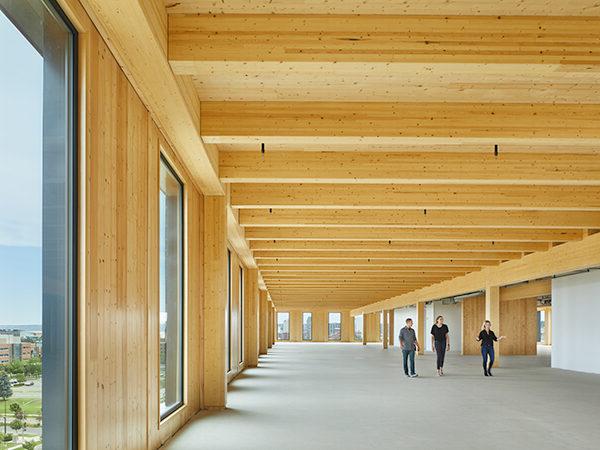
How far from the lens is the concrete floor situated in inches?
306

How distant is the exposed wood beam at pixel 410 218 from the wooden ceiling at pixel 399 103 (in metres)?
0.03

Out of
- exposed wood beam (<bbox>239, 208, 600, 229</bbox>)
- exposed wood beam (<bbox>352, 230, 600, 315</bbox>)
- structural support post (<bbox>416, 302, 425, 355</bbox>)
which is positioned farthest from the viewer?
structural support post (<bbox>416, 302, 425, 355</bbox>)

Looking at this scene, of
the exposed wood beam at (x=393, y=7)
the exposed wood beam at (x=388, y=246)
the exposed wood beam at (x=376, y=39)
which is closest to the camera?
the exposed wood beam at (x=393, y=7)

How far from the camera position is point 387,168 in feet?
33.3

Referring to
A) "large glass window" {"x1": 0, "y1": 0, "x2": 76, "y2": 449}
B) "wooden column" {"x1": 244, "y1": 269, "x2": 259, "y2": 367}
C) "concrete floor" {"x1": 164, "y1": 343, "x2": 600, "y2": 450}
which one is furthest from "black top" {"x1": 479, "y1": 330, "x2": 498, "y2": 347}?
"large glass window" {"x1": 0, "y1": 0, "x2": 76, "y2": 449}

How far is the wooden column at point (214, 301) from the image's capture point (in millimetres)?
10752

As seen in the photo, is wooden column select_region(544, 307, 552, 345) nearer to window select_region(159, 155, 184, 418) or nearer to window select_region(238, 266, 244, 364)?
window select_region(238, 266, 244, 364)

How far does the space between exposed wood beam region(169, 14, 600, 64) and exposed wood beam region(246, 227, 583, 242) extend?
10.00 m

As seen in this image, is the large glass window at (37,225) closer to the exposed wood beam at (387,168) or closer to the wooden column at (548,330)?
the exposed wood beam at (387,168)

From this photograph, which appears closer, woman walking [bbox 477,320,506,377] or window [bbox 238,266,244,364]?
woman walking [bbox 477,320,506,377]

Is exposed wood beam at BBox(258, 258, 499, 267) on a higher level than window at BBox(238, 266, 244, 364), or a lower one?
higher

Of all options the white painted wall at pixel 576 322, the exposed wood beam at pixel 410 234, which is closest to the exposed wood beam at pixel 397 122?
the exposed wood beam at pixel 410 234

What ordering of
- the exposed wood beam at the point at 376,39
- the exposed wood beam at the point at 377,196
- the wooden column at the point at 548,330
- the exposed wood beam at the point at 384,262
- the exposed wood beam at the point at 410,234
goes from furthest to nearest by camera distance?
the wooden column at the point at 548,330 < the exposed wood beam at the point at 384,262 < the exposed wood beam at the point at 410,234 < the exposed wood beam at the point at 377,196 < the exposed wood beam at the point at 376,39

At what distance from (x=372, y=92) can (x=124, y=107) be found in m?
2.80
